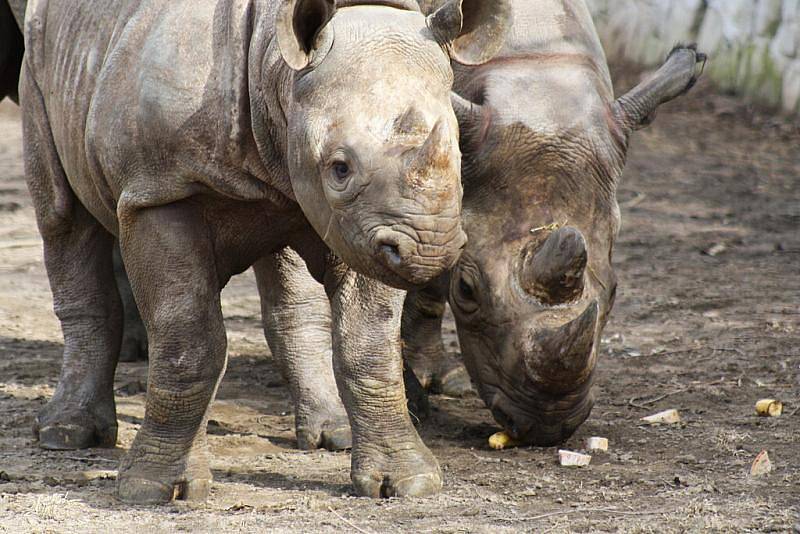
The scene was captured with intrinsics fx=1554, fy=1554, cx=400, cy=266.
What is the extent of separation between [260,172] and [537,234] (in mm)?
1195

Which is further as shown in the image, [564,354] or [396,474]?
[564,354]

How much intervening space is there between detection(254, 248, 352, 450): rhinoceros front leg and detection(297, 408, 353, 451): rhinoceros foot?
114 mm

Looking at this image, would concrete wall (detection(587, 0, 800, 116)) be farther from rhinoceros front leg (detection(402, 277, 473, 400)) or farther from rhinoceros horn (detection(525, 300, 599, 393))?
rhinoceros horn (detection(525, 300, 599, 393))

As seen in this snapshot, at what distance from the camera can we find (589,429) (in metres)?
6.01

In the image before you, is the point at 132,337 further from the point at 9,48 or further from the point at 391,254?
the point at 391,254

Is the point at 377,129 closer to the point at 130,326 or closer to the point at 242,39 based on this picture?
the point at 242,39

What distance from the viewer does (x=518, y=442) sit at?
573 centimetres

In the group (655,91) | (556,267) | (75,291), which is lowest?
(75,291)

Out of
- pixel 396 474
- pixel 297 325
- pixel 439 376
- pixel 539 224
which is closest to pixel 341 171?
pixel 396 474

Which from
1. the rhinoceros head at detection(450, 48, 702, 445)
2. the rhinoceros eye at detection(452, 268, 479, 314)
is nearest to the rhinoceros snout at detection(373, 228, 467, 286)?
the rhinoceros head at detection(450, 48, 702, 445)

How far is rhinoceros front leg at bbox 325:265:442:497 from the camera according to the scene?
504 cm

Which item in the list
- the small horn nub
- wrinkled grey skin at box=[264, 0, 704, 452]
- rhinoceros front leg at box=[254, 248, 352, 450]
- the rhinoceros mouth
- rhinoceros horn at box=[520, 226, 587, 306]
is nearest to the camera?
the small horn nub

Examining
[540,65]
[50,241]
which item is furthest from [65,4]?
[540,65]

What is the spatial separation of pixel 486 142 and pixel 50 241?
5.62 feet
